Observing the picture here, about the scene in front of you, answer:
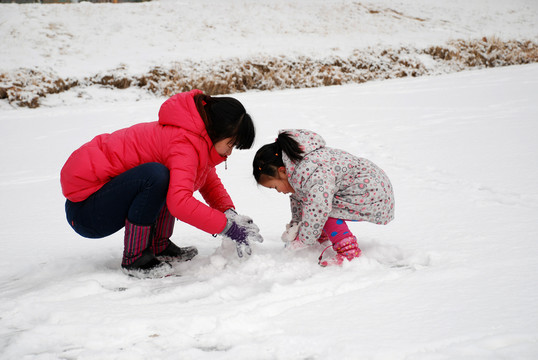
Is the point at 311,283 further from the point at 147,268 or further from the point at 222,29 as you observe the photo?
the point at 222,29

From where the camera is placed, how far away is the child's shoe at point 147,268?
1796mm

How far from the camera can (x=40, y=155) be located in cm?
415

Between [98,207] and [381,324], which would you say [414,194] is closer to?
[381,324]

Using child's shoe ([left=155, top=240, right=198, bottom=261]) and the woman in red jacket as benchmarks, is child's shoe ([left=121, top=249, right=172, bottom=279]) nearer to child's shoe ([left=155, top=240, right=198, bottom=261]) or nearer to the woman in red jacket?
the woman in red jacket

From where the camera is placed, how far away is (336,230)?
189 centimetres

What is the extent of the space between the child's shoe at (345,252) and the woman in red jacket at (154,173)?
343 mm

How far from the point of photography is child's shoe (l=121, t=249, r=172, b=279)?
1.80 meters

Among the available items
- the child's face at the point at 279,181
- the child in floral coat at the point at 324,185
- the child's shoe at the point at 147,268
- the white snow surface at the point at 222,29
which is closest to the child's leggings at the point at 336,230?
the child in floral coat at the point at 324,185

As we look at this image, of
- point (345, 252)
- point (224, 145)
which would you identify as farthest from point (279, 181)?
point (345, 252)

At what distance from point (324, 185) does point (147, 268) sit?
86 cm

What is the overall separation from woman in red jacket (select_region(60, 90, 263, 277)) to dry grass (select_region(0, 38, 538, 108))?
670 cm

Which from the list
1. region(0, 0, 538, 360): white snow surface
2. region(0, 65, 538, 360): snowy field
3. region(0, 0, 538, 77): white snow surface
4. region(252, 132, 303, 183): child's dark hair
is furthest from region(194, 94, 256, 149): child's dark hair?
region(0, 0, 538, 77): white snow surface

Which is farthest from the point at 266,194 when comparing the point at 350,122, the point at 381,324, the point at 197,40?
the point at 197,40

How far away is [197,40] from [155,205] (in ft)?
36.2
